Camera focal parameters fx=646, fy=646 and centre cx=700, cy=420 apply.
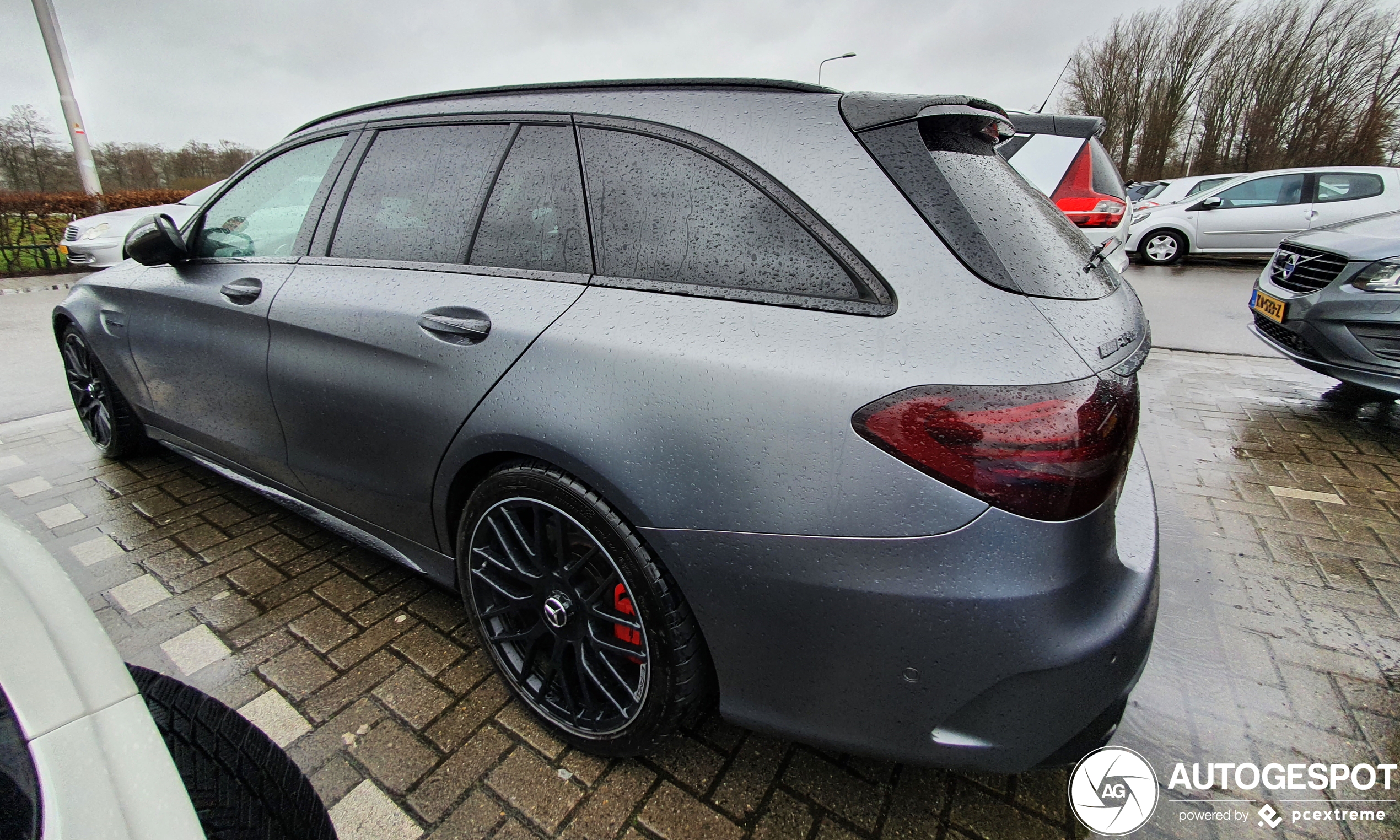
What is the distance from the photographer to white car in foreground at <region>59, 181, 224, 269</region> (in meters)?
8.12

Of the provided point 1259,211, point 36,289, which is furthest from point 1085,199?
point 36,289

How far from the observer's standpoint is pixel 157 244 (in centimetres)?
242

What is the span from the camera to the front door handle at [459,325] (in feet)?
5.25

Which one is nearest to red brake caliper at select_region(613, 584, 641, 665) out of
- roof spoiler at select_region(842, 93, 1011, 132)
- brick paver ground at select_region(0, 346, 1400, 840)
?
brick paver ground at select_region(0, 346, 1400, 840)

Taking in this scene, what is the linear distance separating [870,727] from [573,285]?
1159mm

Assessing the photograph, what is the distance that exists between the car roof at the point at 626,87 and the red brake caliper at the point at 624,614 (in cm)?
119

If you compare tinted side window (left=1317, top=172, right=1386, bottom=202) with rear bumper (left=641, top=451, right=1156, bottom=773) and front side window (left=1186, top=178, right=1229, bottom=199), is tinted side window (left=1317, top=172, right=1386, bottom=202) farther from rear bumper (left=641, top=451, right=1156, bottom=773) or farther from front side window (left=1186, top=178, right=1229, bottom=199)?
rear bumper (left=641, top=451, right=1156, bottom=773)

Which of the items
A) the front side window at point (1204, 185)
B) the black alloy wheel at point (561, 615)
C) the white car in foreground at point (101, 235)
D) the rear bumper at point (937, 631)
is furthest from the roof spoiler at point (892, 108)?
the front side window at point (1204, 185)

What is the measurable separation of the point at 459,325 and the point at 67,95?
14.4 metres

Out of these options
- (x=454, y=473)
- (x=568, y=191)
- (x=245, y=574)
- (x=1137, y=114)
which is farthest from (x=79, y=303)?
(x=1137, y=114)

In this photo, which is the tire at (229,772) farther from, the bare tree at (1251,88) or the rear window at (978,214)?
the bare tree at (1251,88)

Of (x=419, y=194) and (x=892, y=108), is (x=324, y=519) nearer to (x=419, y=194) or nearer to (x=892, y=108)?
(x=419, y=194)

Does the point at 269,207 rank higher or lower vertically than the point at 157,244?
higher

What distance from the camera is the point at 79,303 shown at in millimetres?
3010
